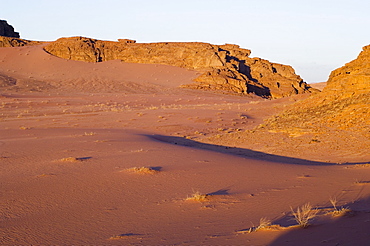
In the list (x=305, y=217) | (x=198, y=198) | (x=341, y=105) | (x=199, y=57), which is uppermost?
(x=199, y=57)

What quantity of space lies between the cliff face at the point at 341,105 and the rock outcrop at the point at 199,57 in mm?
39395

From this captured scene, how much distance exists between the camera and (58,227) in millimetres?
5184

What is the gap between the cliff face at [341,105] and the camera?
16.2 meters

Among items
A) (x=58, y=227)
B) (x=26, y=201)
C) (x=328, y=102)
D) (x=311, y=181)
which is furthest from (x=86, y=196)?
(x=328, y=102)

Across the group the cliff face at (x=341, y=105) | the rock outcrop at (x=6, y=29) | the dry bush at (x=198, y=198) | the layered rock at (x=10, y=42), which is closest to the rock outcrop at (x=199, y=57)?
the layered rock at (x=10, y=42)

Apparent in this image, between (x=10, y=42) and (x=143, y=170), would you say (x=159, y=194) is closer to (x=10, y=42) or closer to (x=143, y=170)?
(x=143, y=170)

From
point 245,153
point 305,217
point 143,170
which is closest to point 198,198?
point 305,217

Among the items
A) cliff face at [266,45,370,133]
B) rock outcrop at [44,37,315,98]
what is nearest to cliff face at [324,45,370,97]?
cliff face at [266,45,370,133]

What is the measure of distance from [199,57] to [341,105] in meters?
51.5

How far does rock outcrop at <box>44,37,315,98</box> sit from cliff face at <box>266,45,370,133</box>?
39.4 m

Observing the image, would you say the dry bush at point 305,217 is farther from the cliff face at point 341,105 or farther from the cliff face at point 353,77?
the cliff face at point 353,77

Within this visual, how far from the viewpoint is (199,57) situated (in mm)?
68688

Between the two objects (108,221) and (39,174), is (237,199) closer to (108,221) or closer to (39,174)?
(108,221)

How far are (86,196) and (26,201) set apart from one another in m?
0.99
